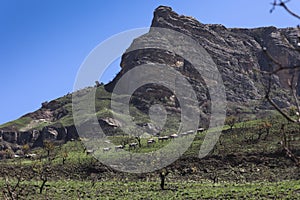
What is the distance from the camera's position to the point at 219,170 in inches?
1799

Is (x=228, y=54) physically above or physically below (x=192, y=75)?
above

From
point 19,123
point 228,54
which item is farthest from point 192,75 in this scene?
point 19,123

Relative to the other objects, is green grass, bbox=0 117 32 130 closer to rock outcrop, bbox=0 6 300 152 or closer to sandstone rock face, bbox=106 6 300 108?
rock outcrop, bbox=0 6 300 152

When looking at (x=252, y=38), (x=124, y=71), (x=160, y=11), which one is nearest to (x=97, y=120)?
(x=124, y=71)

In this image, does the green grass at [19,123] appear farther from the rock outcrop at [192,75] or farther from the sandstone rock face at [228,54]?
the sandstone rock face at [228,54]

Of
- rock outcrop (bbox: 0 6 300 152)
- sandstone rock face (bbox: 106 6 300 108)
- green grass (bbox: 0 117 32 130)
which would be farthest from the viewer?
sandstone rock face (bbox: 106 6 300 108)

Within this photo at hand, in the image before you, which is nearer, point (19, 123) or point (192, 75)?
point (19, 123)

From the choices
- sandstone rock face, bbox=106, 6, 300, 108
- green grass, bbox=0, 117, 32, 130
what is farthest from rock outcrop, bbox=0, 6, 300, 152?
green grass, bbox=0, 117, 32, 130

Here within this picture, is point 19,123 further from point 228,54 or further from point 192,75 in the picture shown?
point 228,54

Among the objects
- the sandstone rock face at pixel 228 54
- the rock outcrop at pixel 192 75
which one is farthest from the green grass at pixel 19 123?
the sandstone rock face at pixel 228 54

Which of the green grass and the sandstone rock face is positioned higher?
the sandstone rock face

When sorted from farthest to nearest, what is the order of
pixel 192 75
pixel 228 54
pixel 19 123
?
pixel 228 54, pixel 192 75, pixel 19 123

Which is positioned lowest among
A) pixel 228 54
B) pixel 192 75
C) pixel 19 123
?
pixel 19 123

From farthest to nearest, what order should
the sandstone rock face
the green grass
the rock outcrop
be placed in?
the sandstone rock face, the green grass, the rock outcrop
